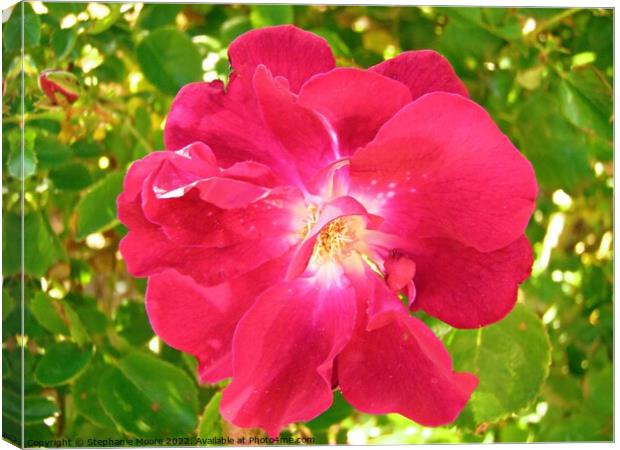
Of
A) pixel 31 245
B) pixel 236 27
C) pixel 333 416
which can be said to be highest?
pixel 236 27

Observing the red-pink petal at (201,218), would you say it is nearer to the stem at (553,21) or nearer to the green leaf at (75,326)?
the green leaf at (75,326)

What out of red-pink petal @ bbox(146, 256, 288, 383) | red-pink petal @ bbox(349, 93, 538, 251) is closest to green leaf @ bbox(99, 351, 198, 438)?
red-pink petal @ bbox(146, 256, 288, 383)

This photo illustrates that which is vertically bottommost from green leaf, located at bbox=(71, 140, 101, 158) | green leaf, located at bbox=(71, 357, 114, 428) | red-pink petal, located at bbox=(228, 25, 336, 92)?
green leaf, located at bbox=(71, 357, 114, 428)

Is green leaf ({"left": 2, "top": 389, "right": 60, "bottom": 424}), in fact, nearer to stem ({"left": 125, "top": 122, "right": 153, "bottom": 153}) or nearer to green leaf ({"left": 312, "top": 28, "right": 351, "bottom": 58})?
stem ({"left": 125, "top": 122, "right": 153, "bottom": 153})

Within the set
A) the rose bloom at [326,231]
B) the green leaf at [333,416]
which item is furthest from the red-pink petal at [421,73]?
the green leaf at [333,416]

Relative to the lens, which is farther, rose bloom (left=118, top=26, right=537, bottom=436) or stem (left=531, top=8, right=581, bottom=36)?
stem (left=531, top=8, right=581, bottom=36)

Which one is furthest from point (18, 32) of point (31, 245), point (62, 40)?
point (31, 245)

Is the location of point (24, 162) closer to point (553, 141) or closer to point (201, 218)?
point (201, 218)

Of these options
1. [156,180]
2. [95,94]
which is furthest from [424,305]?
[95,94]

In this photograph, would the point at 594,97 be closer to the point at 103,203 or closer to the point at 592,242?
the point at 592,242
